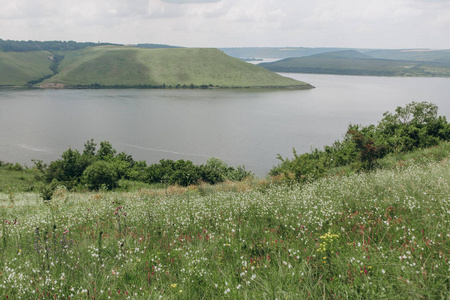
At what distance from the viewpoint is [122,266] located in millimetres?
4848

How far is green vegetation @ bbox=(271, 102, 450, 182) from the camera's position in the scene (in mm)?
17453

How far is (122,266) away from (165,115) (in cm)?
9421

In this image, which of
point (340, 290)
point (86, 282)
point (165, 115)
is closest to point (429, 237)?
point (340, 290)

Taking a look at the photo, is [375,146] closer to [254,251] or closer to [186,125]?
[254,251]

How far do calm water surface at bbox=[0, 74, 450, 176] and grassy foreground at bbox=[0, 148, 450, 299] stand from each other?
38820 mm

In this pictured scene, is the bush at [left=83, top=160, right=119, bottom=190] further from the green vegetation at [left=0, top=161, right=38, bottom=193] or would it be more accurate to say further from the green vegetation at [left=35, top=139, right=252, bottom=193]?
the green vegetation at [left=0, top=161, right=38, bottom=193]

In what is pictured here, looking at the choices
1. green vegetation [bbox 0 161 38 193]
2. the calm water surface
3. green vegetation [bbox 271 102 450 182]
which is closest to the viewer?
green vegetation [bbox 271 102 450 182]

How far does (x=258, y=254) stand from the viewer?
5.21 meters

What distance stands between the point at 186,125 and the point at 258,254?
7821 centimetres

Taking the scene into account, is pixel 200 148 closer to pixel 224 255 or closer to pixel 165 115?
pixel 165 115

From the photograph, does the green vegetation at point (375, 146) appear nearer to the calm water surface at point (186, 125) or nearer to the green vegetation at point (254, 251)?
the green vegetation at point (254, 251)

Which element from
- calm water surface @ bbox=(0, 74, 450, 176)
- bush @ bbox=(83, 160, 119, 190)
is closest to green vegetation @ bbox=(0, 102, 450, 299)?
bush @ bbox=(83, 160, 119, 190)

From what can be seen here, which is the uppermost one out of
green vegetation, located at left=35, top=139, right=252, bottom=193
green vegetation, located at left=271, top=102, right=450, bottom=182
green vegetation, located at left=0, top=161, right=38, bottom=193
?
green vegetation, located at left=271, top=102, right=450, bottom=182

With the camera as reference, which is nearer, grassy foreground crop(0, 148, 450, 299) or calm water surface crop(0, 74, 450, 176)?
grassy foreground crop(0, 148, 450, 299)
